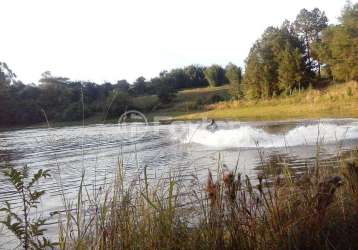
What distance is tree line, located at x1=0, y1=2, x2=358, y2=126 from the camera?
48.8 m

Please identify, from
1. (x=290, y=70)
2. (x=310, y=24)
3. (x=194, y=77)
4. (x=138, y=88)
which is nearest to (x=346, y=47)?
(x=290, y=70)

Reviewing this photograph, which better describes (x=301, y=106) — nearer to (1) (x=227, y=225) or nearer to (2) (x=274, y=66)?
(2) (x=274, y=66)

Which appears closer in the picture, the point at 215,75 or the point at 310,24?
the point at 310,24

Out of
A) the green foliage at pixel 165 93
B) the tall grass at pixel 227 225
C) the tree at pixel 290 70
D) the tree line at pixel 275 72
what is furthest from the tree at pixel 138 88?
the tree at pixel 290 70

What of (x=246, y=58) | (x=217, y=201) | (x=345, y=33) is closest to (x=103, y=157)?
(x=217, y=201)

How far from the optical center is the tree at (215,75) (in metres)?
93.1

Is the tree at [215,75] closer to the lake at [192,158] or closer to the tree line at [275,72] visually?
the tree line at [275,72]

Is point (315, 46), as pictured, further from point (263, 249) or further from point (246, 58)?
point (263, 249)

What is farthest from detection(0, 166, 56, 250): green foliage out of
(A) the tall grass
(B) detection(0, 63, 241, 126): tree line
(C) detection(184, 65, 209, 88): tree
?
(C) detection(184, 65, 209, 88): tree

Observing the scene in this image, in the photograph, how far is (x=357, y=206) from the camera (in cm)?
454

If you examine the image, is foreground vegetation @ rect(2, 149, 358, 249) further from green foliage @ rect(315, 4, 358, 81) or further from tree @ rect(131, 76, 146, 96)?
green foliage @ rect(315, 4, 358, 81)

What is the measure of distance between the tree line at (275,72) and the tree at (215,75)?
54.3 ft

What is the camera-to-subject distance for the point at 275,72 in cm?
5925

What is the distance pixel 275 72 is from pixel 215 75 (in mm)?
34133
